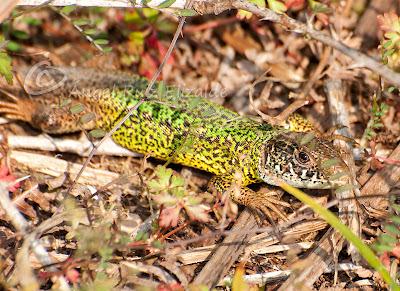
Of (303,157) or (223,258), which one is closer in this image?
(223,258)

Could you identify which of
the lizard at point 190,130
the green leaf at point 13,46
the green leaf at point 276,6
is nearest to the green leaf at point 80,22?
the lizard at point 190,130

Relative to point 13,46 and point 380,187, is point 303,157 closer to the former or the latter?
point 380,187

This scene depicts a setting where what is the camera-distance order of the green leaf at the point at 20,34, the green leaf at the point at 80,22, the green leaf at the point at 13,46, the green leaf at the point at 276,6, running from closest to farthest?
the green leaf at the point at 276,6
the green leaf at the point at 80,22
the green leaf at the point at 13,46
the green leaf at the point at 20,34

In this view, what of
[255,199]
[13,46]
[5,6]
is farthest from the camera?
[13,46]

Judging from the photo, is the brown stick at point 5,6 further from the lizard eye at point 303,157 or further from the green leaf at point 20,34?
the green leaf at point 20,34

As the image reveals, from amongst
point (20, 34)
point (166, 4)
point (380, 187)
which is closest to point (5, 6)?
point (166, 4)

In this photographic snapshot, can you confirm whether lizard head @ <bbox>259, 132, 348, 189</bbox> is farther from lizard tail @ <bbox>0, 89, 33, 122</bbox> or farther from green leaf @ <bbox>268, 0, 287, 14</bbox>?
lizard tail @ <bbox>0, 89, 33, 122</bbox>

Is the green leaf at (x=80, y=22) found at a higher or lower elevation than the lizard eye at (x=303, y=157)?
higher
